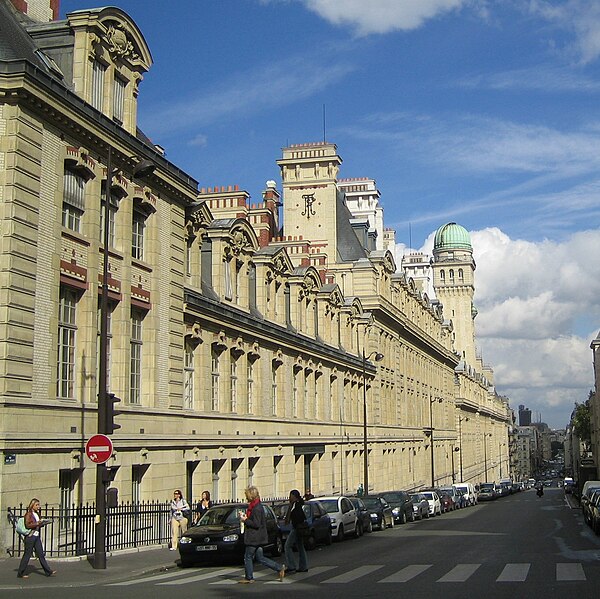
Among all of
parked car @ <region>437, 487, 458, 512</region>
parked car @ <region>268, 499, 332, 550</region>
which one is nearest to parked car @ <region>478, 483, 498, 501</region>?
parked car @ <region>437, 487, 458, 512</region>

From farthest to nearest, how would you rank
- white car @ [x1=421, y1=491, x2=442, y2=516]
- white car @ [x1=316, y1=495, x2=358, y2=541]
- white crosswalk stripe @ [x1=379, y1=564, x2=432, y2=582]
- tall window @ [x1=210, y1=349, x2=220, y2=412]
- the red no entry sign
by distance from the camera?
1. white car @ [x1=421, y1=491, x2=442, y2=516]
2. tall window @ [x1=210, y1=349, x2=220, y2=412]
3. white car @ [x1=316, y1=495, x2=358, y2=541]
4. the red no entry sign
5. white crosswalk stripe @ [x1=379, y1=564, x2=432, y2=582]

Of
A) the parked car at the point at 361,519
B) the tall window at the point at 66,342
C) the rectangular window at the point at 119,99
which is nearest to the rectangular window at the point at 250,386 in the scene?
the parked car at the point at 361,519

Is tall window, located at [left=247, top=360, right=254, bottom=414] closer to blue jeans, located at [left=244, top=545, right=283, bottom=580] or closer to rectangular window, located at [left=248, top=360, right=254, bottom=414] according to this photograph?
rectangular window, located at [left=248, top=360, right=254, bottom=414]

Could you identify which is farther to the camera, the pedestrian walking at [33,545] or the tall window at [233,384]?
the tall window at [233,384]

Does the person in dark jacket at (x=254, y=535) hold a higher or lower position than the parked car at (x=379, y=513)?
higher

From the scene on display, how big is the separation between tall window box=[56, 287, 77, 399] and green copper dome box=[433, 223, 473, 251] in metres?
148

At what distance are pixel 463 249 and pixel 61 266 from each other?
14916 centimetres

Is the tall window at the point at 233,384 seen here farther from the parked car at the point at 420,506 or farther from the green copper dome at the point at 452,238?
the green copper dome at the point at 452,238

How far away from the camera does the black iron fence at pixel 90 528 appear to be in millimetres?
20469

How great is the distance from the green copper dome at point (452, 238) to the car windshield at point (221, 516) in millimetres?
149268

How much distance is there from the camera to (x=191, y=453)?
31.0 meters

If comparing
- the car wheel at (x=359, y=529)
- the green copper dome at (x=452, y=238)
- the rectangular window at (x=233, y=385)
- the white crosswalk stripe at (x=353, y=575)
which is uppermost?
the green copper dome at (x=452, y=238)

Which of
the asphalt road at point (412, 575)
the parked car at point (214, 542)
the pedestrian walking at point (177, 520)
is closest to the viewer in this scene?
the asphalt road at point (412, 575)

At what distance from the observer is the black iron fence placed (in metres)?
20.5
